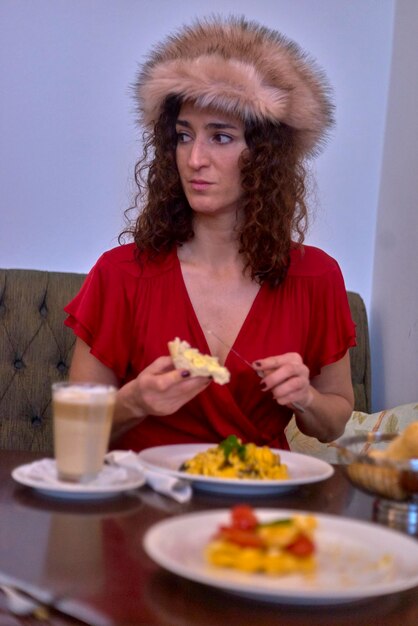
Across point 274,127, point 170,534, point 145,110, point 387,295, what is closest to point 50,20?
point 145,110

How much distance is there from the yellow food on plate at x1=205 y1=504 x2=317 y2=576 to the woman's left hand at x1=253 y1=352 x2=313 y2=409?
595mm

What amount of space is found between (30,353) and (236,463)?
1.26 meters

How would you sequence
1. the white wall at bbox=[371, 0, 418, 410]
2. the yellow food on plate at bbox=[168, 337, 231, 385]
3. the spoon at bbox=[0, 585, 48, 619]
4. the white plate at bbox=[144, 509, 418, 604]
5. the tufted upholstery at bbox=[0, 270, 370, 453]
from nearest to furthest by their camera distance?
the white plate at bbox=[144, 509, 418, 604] → the spoon at bbox=[0, 585, 48, 619] → the yellow food on plate at bbox=[168, 337, 231, 385] → the tufted upholstery at bbox=[0, 270, 370, 453] → the white wall at bbox=[371, 0, 418, 410]

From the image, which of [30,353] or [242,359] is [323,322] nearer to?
[242,359]

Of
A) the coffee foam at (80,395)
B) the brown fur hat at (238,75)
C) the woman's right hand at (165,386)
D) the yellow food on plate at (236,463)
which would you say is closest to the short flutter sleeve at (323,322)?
the brown fur hat at (238,75)

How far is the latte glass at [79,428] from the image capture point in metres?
1.13

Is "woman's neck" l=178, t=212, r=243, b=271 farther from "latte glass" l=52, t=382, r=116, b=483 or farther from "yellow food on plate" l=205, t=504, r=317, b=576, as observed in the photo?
"yellow food on plate" l=205, t=504, r=317, b=576

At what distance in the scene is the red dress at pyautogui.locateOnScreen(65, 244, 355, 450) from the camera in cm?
177

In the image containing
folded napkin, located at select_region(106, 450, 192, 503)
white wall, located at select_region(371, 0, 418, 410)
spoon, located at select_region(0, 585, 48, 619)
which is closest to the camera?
spoon, located at select_region(0, 585, 48, 619)

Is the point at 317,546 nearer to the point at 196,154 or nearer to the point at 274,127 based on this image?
the point at 196,154

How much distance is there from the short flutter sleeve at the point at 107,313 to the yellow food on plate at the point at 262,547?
1.00m

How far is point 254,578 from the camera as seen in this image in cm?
79

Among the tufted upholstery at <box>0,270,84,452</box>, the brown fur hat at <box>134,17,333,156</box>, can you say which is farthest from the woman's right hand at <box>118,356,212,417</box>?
the tufted upholstery at <box>0,270,84,452</box>

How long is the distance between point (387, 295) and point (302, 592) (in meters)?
2.02
